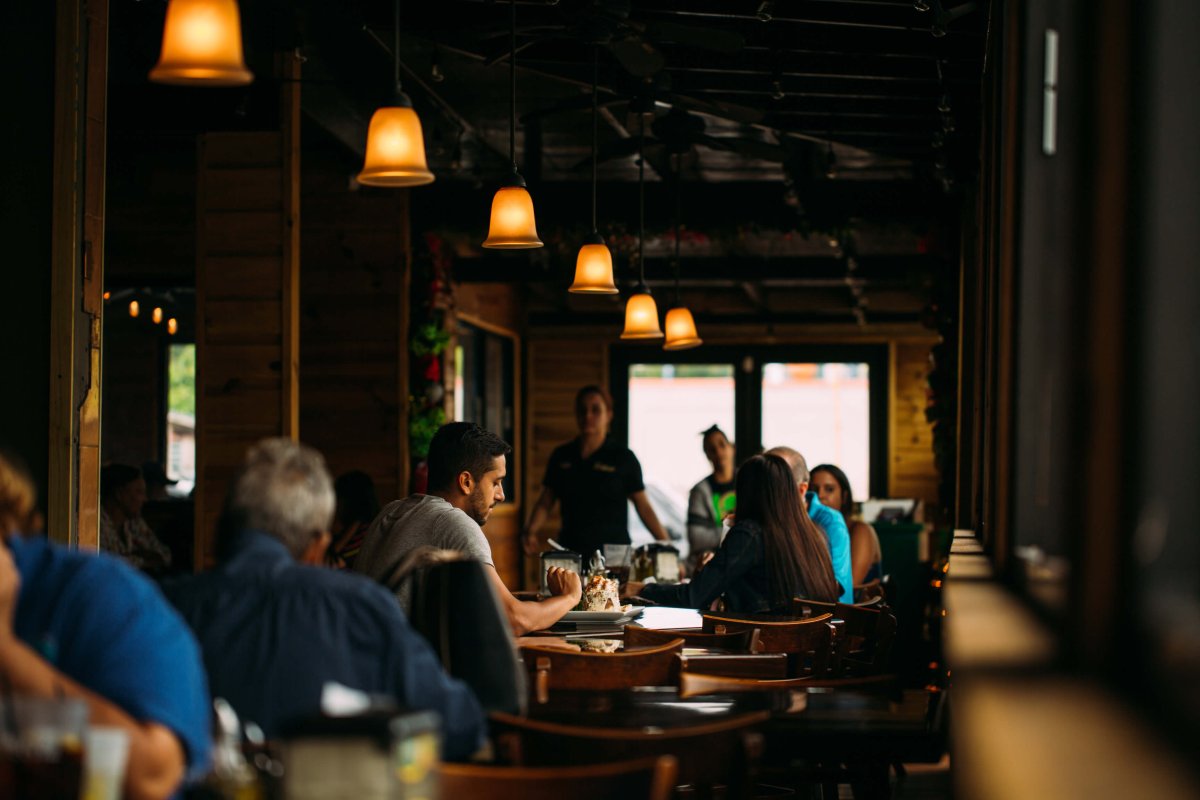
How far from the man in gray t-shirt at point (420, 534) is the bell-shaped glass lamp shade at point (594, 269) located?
1.92 m

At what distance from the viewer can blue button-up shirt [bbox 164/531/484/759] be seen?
8.21 feet

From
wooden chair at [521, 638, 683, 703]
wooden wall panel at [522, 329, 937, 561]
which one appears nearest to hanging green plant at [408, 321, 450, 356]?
wooden chair at [521, 638, 683, 703]

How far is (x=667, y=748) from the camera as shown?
257 centimetres

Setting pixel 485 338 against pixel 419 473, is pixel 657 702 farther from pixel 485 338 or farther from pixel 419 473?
pixel 485 338

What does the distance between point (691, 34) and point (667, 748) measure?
10.8 ft

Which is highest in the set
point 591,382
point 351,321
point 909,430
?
point 351,321

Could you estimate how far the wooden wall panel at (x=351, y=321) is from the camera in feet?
31.1

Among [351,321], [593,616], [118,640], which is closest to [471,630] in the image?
[118,640]

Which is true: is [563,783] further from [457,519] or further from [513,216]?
[513,216]

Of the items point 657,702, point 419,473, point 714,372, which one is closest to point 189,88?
point 419,473

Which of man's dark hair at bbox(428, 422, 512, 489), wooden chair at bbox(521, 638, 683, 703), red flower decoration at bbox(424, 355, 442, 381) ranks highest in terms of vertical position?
red flower decoration at bbox(424, 355, 442, 381)

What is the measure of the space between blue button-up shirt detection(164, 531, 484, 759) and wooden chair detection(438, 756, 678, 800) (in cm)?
41

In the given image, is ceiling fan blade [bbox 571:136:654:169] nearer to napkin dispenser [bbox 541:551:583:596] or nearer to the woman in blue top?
napkin dispenser [bbox 541:551:583:596]

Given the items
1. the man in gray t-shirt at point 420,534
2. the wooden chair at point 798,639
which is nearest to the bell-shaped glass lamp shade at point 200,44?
the man in gray t-shirt at point 420,534
